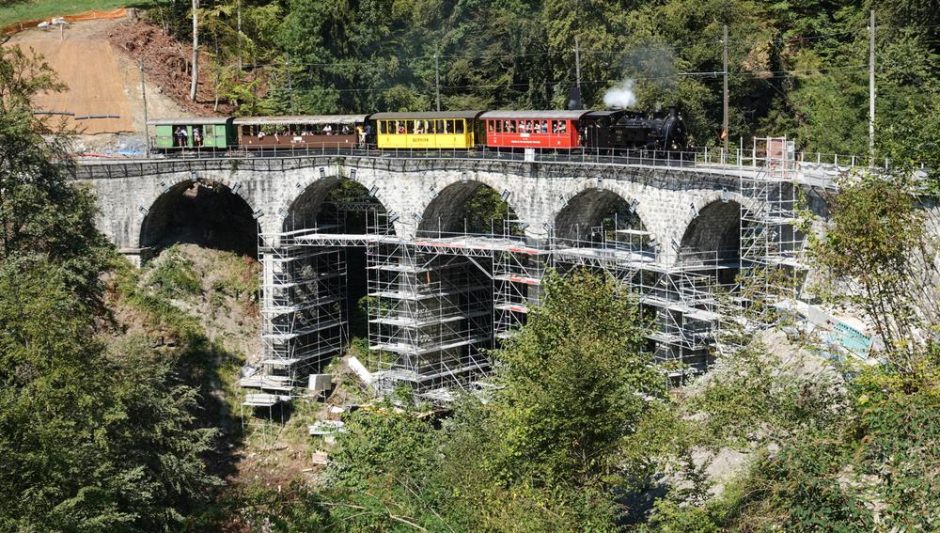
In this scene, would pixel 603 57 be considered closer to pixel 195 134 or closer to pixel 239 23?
pixel 195 134

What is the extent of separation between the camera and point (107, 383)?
35562mm

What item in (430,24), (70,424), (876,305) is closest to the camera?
(876,305)

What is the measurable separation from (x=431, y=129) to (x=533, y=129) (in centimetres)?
543

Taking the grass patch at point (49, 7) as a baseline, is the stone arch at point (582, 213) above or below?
below

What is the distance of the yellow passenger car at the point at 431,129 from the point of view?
164ft

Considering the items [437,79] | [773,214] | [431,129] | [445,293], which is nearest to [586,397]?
[773,214]

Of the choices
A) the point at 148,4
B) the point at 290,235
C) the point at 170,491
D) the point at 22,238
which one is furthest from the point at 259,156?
the point at 148,4

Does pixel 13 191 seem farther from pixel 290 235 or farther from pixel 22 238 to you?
pixel 290 235

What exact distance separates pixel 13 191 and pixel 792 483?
3025cm

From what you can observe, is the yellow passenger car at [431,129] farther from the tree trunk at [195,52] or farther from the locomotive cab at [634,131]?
the tree trunk at [195,52]

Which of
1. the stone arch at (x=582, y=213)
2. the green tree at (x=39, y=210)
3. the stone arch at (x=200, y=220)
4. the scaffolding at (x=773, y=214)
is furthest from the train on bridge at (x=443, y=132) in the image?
the green tree at (x=39, y=210)

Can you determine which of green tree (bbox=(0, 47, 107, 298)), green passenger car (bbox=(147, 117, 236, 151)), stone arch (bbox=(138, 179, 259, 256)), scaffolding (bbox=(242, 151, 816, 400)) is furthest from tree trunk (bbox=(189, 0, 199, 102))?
green tree (bbox=(0, 47, 107, 298))

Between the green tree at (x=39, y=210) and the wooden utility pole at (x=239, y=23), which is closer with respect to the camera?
the green tree at (x=39, y=210)

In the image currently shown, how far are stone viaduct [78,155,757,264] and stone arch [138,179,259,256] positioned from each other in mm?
155
